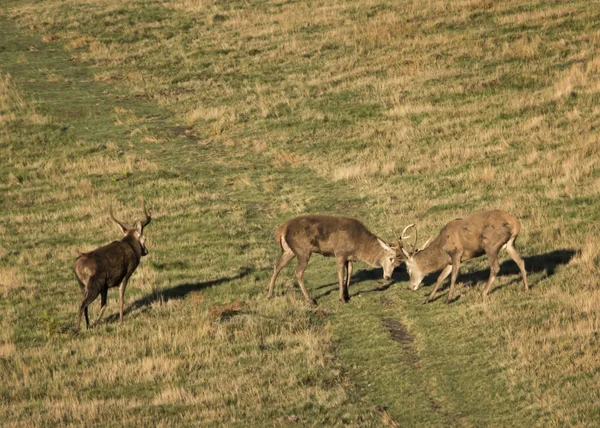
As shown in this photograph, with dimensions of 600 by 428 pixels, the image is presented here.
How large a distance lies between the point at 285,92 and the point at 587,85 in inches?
518

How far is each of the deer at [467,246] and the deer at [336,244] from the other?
504 millimetres

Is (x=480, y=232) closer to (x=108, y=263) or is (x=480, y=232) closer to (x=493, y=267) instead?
(x=493, y=267)


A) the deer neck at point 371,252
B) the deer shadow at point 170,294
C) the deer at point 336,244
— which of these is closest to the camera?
the deer at point 336,244

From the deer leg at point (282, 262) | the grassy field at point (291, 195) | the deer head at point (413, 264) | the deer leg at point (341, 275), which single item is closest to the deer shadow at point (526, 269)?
the grassy field at point (291, 195)

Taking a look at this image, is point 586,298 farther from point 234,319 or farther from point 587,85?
point 587,85

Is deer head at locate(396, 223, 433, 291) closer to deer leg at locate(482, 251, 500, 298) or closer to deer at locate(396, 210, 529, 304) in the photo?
deer at locate(396, 210, 529, 304)

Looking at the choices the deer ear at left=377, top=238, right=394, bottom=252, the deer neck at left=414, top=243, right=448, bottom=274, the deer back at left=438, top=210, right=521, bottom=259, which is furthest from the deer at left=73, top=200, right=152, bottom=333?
the deer back at left=438, top=210, right=521, bottom=259

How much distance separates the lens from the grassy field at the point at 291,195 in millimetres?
18656

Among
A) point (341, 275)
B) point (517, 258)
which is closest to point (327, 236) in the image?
point (341, 275)

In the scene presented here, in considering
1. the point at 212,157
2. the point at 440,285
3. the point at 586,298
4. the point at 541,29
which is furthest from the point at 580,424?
the point at 541,29

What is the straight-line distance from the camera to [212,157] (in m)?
38.8

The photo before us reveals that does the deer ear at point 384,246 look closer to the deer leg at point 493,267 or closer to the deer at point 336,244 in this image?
the deer at point 336,244

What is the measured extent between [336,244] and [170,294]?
4.66m

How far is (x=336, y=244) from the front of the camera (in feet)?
75.7
